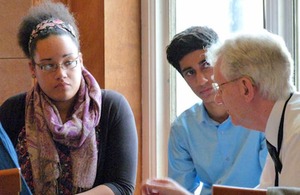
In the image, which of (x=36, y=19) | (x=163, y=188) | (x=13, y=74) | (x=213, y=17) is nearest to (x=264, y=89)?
(x=163, y=188)

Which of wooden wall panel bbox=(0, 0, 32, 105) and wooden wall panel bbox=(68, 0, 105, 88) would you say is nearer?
wooden wall panel bbox=(68, 0, 105, 88)

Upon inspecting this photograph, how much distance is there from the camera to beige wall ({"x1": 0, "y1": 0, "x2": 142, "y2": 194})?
118 inches

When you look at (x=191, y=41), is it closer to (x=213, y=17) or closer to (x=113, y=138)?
(x=113, y=138)

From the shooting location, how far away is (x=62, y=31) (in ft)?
7.95

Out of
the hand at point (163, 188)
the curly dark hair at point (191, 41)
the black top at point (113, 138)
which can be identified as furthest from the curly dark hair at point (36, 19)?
the hand at point (163, 188)

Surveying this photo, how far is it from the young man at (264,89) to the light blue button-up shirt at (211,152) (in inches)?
13.2

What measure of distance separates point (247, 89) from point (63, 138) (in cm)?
84

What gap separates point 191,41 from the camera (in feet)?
7.81

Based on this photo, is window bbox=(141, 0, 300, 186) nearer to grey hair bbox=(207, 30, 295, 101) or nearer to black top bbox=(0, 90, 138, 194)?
black top bbox=(0, 90, 138, 194)

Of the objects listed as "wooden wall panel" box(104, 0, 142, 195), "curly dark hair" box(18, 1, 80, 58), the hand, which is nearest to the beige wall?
"wooden wall panel" box(104, 0, 142, 195)

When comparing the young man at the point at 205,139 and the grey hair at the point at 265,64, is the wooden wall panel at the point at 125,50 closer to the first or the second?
the young man at the point at 205,139

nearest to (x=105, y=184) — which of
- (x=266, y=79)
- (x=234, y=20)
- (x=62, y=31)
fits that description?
(x=62, y=31)

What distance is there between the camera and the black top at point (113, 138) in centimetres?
237

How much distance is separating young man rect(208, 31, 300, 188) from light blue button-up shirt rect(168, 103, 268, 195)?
13.2 inches
